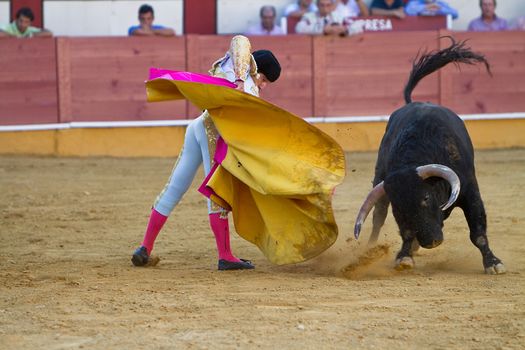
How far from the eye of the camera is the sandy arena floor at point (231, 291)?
353cm

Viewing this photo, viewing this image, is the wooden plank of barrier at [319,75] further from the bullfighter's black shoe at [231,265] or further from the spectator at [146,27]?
the bullfighter's black shoe at [231,265]

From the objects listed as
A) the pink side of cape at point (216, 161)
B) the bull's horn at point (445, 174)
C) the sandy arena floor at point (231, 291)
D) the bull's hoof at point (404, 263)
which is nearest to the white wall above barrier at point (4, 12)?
the sandy arena floor at point (231, 291)

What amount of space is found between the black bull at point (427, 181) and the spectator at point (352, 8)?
17.5 feet

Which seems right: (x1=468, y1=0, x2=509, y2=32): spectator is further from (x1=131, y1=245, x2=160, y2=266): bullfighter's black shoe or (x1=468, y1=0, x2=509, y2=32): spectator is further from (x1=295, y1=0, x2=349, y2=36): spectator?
(x1=131, y1=245, x2=160, y2=266): bullfighter's black shoe

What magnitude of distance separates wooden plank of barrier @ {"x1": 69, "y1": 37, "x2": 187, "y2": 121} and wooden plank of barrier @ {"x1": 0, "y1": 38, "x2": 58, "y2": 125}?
0.74ft

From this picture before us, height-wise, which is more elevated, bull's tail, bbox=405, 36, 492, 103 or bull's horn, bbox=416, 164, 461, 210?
bull's tail, bbox=405, 36, 492, 103

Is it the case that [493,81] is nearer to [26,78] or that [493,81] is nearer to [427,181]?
[26,78]

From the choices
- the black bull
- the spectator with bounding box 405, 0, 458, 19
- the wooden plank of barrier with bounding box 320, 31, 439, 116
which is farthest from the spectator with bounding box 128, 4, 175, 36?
the black bull

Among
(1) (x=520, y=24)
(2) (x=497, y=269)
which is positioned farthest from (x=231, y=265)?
(1) (x=520, y=24)

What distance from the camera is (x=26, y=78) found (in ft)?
32.3

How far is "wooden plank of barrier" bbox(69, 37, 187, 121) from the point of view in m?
9.94

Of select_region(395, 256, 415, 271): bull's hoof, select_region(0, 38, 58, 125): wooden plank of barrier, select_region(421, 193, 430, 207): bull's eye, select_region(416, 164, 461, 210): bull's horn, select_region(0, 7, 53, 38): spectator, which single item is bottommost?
select_region(395, 256, 415, 271): bull's hoof

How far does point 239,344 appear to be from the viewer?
342 centimetres

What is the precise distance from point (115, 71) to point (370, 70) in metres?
2.39
